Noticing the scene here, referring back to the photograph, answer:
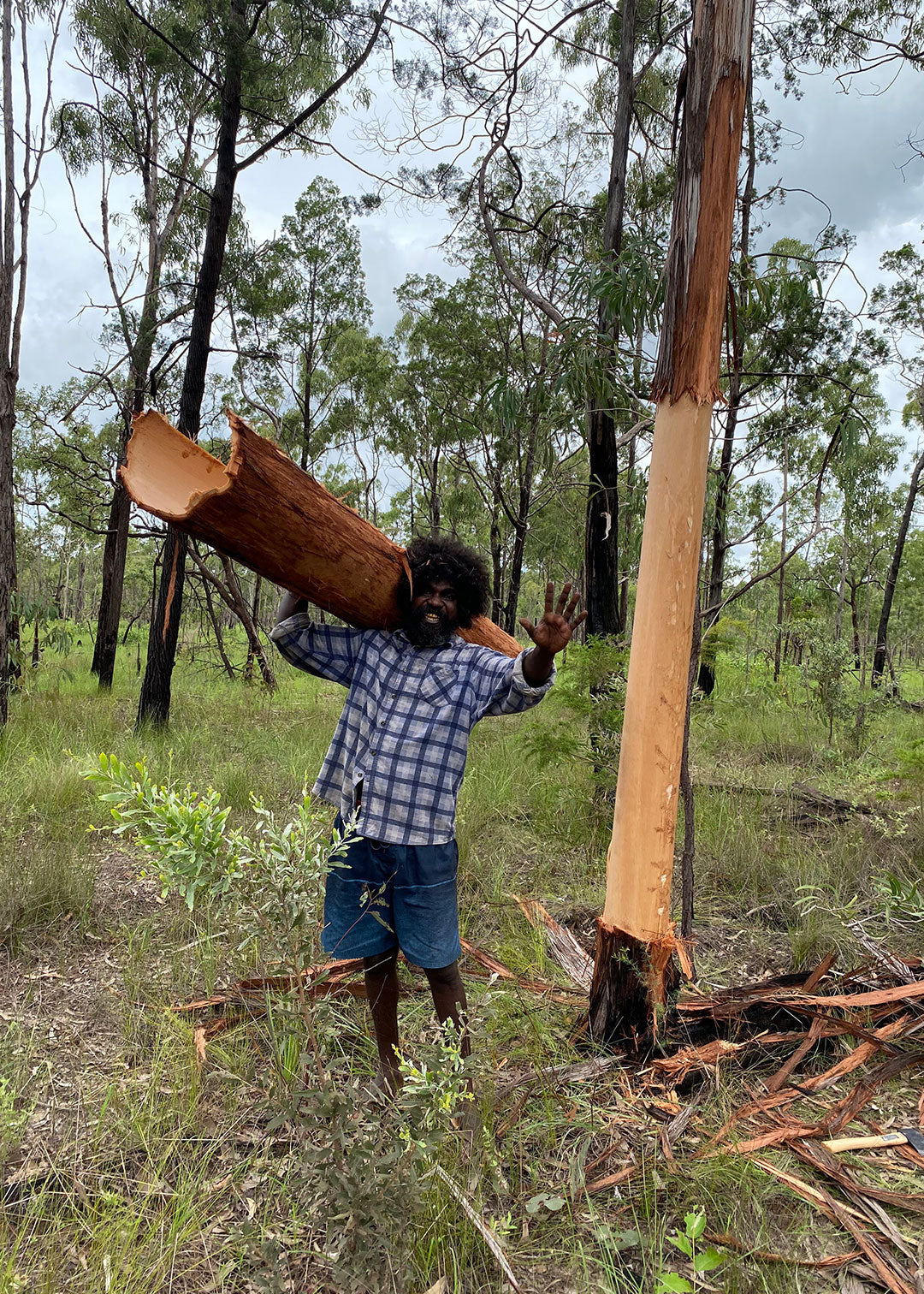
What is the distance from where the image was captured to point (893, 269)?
1393cm

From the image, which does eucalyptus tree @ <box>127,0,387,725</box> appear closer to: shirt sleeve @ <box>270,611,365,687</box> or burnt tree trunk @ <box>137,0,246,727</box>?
burnt tree trunk @ <box>137,0,246,727</box>

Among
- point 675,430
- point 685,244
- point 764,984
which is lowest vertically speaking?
point 764,984

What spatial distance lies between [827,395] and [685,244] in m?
7.72

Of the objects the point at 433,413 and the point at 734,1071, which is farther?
the point at 433,413

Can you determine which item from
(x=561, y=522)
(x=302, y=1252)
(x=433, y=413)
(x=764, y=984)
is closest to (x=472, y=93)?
(x=764, y=984)

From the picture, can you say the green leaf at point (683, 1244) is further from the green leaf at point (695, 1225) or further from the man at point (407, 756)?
the man at point (407, 756)

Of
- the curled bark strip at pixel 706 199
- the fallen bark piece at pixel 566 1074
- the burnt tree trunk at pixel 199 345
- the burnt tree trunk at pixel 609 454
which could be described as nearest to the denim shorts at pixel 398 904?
the fallen bark piece at pixel 566 1074

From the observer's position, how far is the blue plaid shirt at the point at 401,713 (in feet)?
7.90

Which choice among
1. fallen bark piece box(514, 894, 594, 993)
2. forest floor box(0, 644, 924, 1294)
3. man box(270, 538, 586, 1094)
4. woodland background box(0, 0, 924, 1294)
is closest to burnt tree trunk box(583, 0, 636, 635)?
woodland background box(0, 0, 924, 1294)

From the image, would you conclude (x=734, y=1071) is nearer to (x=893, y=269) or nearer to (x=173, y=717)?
(x=173, y=717)

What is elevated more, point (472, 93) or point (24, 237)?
point (472, 93)

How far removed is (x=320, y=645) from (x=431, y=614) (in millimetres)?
410

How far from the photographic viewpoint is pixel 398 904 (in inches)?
96.4

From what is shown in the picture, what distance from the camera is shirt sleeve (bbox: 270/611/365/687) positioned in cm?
259
